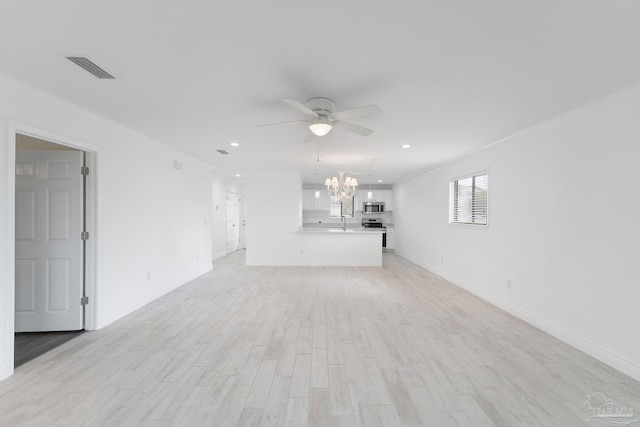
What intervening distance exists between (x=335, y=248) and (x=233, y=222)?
14.2 feet

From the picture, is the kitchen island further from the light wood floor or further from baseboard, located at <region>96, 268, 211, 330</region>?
baseboard, located at <region>96, 268, 211, 330</region>

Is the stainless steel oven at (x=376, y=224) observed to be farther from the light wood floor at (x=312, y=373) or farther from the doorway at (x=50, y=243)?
the doorway at (x=50, y=243)

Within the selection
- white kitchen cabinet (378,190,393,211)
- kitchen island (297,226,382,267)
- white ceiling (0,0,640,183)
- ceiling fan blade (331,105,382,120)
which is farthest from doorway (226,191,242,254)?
ceiling fan blade (331,105,382,120)

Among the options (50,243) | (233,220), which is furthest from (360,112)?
(233,220)

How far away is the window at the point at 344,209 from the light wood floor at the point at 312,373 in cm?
633

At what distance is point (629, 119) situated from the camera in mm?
2445

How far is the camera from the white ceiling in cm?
154

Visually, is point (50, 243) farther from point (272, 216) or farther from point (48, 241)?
point (272, 216)

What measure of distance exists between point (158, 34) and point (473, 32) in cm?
192

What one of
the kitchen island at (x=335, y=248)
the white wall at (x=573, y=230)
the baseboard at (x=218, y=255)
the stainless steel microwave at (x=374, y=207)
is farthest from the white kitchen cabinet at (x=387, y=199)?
the baseboard at (x=218, y=255)

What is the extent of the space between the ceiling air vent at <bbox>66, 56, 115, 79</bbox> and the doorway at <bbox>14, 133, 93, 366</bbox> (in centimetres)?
140

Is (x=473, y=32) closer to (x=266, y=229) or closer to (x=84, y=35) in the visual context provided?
(x=84, y=35)

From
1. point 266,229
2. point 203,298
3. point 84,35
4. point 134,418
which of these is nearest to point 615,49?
point 84,35

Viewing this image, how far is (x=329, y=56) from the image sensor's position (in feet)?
6.44
